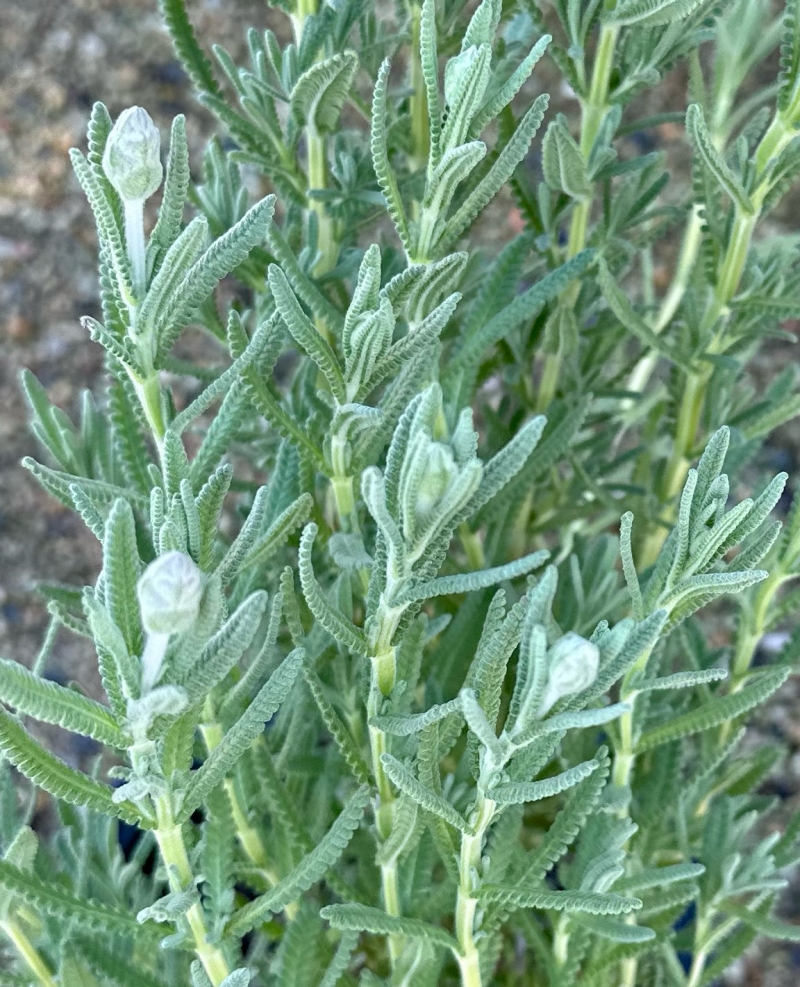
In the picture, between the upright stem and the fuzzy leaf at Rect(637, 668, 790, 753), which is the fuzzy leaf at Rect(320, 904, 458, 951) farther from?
the fuzzy leaf at Rect(637, 668, 790, 753)

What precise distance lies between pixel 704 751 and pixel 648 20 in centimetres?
60

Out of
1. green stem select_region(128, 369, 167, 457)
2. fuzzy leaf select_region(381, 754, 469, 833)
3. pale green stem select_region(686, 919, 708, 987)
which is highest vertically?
green stem select_region(128, 369, 167, 457)

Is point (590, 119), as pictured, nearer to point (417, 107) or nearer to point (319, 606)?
point (417, 107)

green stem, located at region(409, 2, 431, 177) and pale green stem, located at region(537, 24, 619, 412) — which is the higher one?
green stem, located at region(409, 2, 431, 177)

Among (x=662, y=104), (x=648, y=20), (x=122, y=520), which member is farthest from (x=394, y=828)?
(x=662, y=104)

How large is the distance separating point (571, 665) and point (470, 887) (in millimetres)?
219

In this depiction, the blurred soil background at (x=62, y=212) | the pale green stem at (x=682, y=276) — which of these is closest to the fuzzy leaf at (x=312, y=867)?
the pale green stem at (x=682, y=276)

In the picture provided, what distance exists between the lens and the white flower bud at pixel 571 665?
1.57 ft

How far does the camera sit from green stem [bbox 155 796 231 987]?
55cm

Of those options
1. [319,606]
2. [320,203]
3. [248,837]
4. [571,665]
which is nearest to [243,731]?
[319,606]

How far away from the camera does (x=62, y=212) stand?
1819mm

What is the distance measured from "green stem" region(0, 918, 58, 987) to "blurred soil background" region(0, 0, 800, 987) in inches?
33.2

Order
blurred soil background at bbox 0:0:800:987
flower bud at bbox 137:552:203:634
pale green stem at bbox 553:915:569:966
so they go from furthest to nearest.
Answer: blurred soil background at bbox 0:0:800:987, pale green stem at bbox 553:915:569:966, flower bud at bbox 137:552:203:634

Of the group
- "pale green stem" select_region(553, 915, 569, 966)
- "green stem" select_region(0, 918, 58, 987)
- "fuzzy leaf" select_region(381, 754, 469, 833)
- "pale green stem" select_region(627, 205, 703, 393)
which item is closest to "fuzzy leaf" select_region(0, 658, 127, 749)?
"fuzzy leaf" select_region(381, 754, 469, 833)
